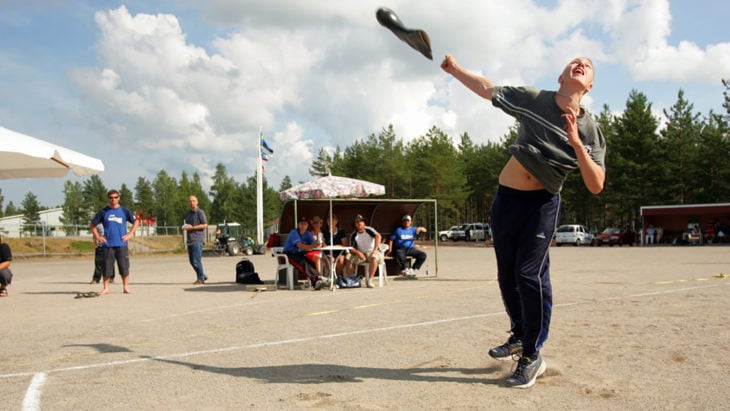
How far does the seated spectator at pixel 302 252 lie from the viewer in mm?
11703

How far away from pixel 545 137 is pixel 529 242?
68 cm

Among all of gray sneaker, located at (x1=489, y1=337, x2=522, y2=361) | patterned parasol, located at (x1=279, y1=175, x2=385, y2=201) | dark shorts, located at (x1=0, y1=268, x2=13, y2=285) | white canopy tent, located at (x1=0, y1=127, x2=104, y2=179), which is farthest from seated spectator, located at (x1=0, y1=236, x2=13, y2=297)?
gray sneaker, located at (x1=489, y1=337, x2=522, y2=361)

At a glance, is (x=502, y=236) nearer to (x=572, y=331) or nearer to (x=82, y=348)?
(x=572, y=331)

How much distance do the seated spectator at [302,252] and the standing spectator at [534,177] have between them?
25.5 feet

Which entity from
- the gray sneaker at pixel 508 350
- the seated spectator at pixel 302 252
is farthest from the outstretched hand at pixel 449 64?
the seated spectator at pixel 302 252

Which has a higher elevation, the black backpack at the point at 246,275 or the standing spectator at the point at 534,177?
the standing spectator at the point at 534,177

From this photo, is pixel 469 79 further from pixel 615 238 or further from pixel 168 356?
pixel 615 238

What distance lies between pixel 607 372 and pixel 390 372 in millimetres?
1484

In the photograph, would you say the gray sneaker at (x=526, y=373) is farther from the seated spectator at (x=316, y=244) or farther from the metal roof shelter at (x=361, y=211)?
the metal roof shelter at (x=361, y=211)

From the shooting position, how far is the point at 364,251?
12391 millimetres

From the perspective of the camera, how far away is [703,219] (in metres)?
43.1

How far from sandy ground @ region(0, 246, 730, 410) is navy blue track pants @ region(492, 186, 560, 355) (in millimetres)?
376

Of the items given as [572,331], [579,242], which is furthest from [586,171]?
[579,242]

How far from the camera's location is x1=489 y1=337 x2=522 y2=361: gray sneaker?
426 centimetres
